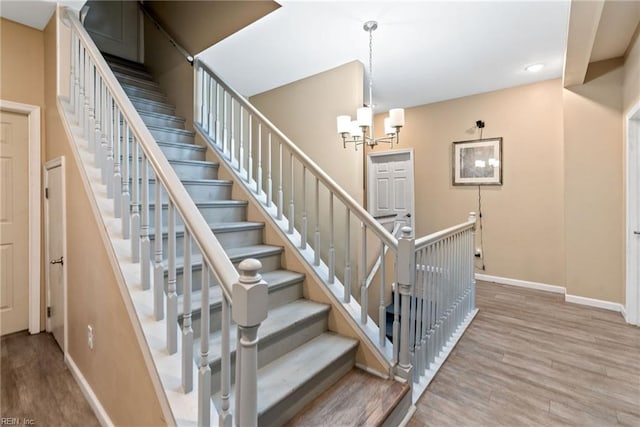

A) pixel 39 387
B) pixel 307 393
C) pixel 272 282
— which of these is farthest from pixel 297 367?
pixel 39 387

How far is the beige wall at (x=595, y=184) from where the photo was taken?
324cm

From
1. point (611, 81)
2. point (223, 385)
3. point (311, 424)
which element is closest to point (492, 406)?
point (311, 424)

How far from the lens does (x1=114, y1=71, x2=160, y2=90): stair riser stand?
11.4 ft

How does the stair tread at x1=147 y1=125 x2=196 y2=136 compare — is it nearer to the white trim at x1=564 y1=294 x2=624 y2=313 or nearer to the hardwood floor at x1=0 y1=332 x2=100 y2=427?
the hardwood floor at x1=0 y1=332 x2=100 y2=427

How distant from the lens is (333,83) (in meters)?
3.59

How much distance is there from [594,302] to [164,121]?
5195 millimetres

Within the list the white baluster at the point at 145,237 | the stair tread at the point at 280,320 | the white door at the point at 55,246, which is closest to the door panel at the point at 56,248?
the white door at the point at 55,246

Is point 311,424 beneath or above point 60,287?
beneath

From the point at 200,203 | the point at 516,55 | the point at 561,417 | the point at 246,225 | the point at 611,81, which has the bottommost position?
the point at 561,417

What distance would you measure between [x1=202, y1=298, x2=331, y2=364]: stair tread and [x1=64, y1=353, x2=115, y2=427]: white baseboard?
29.0 inches

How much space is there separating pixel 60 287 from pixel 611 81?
5.75 m

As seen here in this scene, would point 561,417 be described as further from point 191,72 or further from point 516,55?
point 191,72

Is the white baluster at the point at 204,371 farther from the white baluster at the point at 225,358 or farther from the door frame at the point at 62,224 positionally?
the door frame at the point at 62,224

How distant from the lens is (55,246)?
2.52 metres
